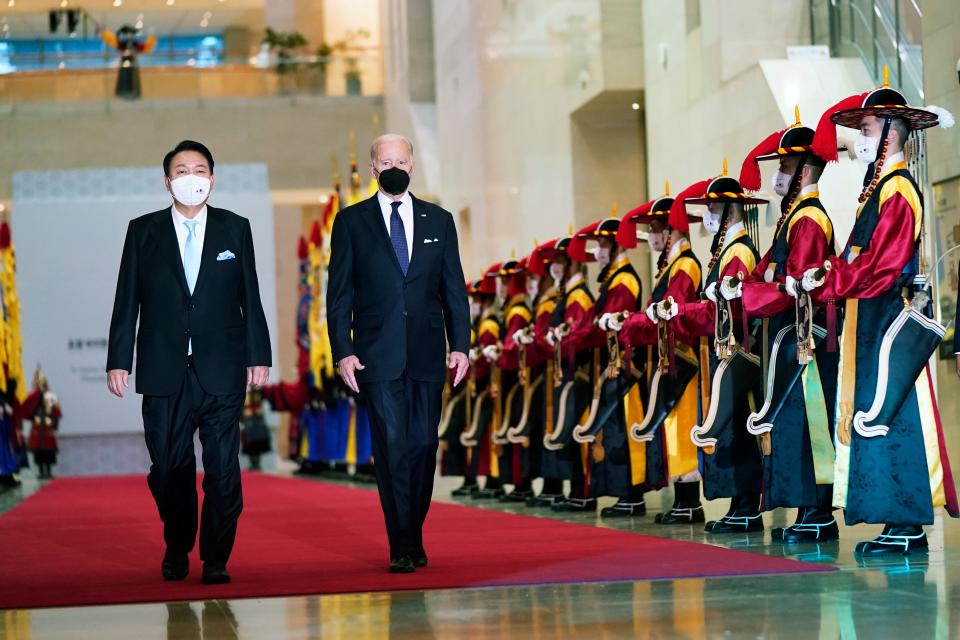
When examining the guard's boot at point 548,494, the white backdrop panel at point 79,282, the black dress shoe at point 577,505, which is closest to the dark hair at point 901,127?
the black dress shoe at point 577,505

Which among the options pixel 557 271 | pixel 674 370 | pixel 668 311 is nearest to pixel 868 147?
pixel 668 311

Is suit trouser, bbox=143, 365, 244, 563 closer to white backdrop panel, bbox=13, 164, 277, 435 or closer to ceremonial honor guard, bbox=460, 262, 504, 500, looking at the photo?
ceremonial honor guard, bbox=460, 262, 504, 500

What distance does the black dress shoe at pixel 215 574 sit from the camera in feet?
17.4

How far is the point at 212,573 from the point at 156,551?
1.60 m

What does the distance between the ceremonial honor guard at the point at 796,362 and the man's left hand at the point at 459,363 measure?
1.47 m

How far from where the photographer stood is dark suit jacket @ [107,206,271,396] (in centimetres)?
551

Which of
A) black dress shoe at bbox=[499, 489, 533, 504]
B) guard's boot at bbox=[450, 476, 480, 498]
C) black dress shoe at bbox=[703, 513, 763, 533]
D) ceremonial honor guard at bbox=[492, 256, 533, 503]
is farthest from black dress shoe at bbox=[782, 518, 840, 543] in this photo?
guard's boot at bbox=[450, 476, 480, 498]

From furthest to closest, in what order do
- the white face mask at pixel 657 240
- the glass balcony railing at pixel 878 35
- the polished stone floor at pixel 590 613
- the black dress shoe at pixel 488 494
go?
the black dress shoe at pixel 488 494 < the glass balcony railing at pixel 878 35 < the white face mask at pixel 657 240 < the polished stone floor at pixel 590 613

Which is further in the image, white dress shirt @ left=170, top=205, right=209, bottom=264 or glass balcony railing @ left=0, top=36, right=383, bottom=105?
glass balcony railing @ left=0, top=36, right=383, bottom=105

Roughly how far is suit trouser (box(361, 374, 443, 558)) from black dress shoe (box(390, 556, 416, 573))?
25mm

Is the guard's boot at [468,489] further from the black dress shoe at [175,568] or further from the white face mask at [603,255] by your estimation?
the black dress shoe at [175,568]

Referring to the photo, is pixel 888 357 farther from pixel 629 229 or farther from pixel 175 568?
pixel 629 229

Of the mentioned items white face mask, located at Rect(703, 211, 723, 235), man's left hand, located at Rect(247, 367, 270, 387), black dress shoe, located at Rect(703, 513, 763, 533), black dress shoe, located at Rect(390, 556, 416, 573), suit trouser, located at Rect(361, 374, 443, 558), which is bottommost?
black dress shoe, located at Rect(703, 513, 763, 533)

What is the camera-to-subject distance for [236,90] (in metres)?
27.5
